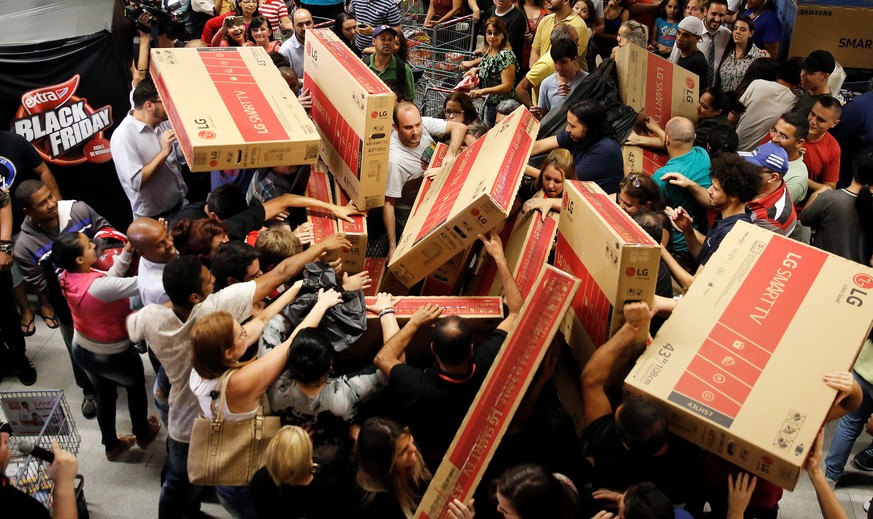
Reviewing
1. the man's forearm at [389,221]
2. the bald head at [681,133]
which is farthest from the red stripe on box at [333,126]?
the bald head at [681,133]

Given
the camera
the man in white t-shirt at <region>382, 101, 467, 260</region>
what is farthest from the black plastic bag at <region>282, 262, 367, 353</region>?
the camera

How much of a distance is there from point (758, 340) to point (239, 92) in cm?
299

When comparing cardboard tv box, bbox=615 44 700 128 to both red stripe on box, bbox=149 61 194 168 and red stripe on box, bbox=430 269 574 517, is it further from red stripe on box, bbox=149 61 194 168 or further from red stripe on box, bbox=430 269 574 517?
red stripe on box, bbox=149 61 194 168

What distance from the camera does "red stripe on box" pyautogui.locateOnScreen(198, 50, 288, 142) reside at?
3.85 metres

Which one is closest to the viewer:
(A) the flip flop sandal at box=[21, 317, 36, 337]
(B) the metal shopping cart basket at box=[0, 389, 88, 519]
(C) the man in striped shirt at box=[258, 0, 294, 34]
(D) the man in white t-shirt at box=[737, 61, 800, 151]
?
(B) the metal shopping cart basket at box=[0, 389, 88, 519]

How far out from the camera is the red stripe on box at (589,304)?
3.19 metres

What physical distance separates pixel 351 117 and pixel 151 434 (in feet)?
7.43

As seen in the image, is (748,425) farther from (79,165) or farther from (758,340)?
(79,165)

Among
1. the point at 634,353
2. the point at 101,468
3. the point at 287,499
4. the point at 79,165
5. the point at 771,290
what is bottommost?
the point at 101,468

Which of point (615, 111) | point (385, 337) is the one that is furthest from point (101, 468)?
point (615, 111)

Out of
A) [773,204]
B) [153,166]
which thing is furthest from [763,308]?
[153,166]

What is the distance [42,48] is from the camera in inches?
223

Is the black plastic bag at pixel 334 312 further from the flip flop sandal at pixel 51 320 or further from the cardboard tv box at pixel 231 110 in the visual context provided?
the flip flop sandal at pixel 51 320

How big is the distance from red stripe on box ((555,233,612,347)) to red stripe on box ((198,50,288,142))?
5.26 ft
